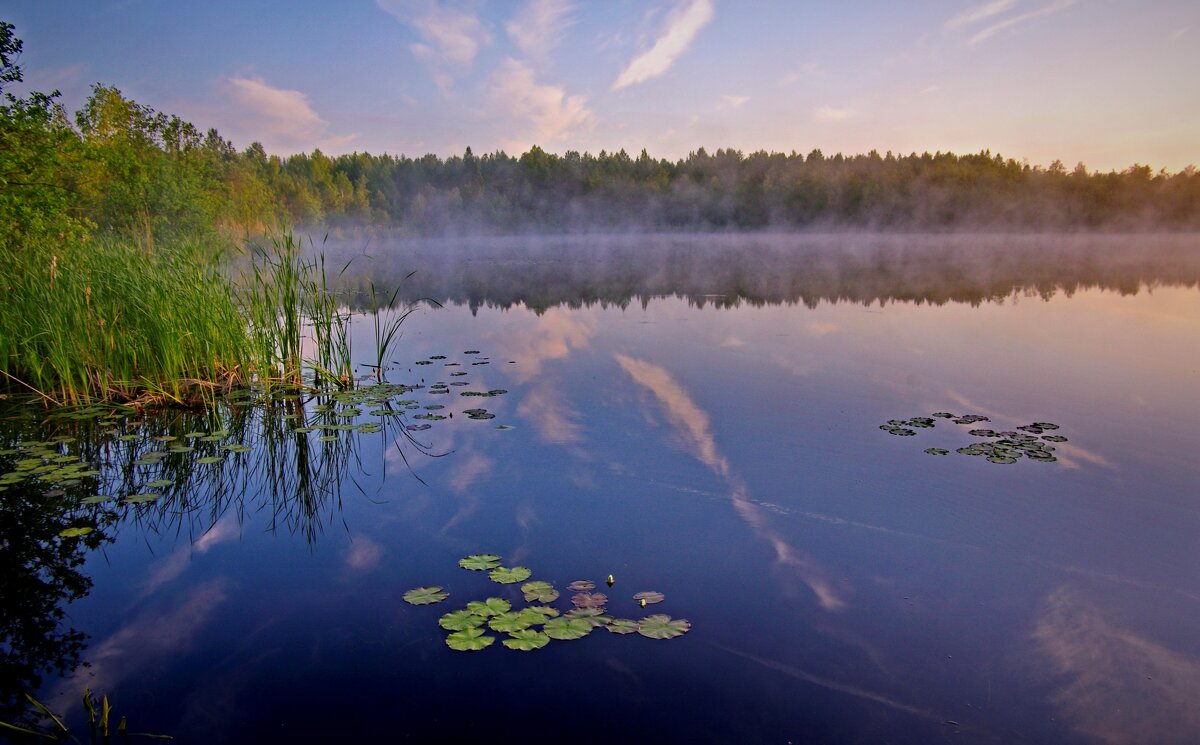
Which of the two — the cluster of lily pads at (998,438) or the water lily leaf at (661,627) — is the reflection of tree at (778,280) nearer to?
the cluster of lily pads at (998,438)

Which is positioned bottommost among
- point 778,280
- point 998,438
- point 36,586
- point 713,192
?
point 36,586

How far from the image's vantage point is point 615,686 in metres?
2.58

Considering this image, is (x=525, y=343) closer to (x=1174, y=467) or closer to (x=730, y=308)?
(x=730, y=308)

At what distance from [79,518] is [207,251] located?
16.5ft

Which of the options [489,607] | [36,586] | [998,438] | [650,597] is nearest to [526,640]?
[489,607]

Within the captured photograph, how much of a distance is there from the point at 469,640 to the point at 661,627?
32.8 inches

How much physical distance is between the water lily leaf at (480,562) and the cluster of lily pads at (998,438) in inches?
140

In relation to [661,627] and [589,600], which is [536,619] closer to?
[589,600]

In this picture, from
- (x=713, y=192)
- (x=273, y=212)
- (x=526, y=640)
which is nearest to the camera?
(x=526, y=640)

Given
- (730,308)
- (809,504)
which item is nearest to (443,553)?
(809,504)

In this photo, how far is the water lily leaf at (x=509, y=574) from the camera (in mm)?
3271

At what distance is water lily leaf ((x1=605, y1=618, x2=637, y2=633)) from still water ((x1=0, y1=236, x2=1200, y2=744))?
58 millimetres

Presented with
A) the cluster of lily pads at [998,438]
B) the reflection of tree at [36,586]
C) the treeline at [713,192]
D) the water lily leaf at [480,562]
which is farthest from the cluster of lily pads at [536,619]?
the treeline at [713,192]

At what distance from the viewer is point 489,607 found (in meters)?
3.05
